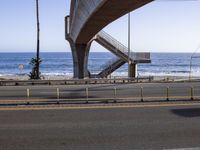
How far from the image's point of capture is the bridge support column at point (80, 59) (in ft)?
170

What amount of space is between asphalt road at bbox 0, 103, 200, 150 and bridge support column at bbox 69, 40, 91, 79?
3732 centimetres

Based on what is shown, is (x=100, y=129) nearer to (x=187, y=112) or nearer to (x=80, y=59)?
(x=187, y=112)

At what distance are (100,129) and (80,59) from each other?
4151cm

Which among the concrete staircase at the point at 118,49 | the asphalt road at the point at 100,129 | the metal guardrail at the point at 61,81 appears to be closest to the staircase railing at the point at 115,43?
the concrete staircase at the point at 118,49

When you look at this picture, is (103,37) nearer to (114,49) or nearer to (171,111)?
(114,49)

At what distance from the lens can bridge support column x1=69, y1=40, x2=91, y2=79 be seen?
5184 cm

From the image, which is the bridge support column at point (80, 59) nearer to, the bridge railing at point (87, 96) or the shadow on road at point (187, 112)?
the bridge railing at point (87, 96)

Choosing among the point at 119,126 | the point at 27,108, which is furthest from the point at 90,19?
the point at 119,126

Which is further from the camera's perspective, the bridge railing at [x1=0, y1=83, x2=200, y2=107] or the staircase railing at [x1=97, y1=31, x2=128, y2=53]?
the staircase railing at [x1=97, y1=31, x2=128, y2=53]

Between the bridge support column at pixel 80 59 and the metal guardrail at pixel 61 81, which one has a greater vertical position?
the bridge support column at pixel 80 59

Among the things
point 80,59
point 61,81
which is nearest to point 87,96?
point 61,81

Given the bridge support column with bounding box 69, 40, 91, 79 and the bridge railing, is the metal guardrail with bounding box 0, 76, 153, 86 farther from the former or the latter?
the bridge support column with bounding box 69, 40, 91, 79

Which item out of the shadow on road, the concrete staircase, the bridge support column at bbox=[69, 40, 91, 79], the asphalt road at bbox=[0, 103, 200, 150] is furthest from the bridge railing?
the bridge support column at bbox=[69, 40, 91, 79]

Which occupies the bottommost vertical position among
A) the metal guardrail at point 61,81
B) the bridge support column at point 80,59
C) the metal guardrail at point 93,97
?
the metal guardrail at point 93,97
